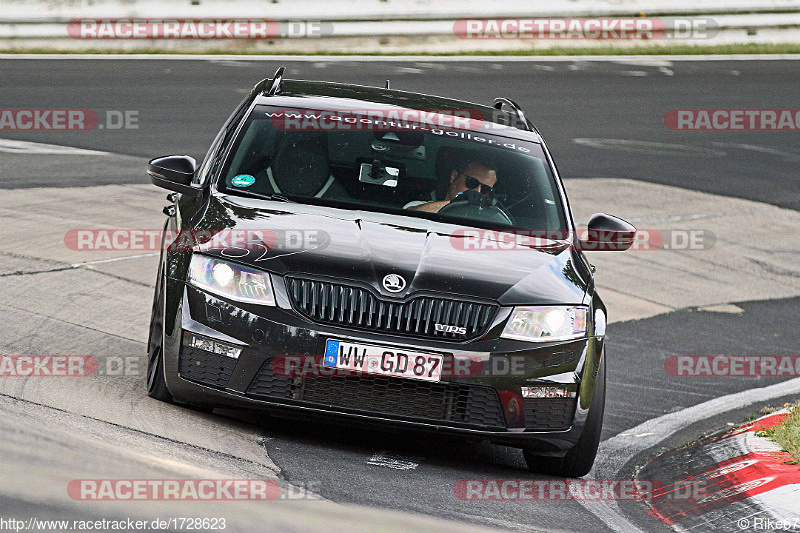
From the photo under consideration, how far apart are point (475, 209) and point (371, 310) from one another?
4.63 ft

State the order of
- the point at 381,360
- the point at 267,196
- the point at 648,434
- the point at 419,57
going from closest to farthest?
the point at 381,360 → the point at 267,196 → the point at 648,434 → the point at 419,57

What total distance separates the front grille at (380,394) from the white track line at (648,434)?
77cm

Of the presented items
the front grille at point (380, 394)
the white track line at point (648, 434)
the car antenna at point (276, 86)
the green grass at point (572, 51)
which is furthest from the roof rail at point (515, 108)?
the green grass at point (572, 51)

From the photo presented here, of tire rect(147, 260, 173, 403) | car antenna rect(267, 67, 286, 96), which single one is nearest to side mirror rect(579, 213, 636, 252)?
car antenna rect(267, 67, 286, 96)

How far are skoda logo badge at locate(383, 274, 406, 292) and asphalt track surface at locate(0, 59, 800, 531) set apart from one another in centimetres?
81

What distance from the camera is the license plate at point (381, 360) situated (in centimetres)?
569

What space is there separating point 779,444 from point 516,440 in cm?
162

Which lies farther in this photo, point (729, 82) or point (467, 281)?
point (729, 82)

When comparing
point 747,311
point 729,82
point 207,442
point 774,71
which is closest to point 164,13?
point 729,82

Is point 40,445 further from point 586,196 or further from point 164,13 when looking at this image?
point 164,13

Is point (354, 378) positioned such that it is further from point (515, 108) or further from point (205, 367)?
point (515, 108)

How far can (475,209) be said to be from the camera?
6973mm

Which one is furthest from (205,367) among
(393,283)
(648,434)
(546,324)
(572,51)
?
(572,51)

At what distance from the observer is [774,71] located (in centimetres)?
2580
